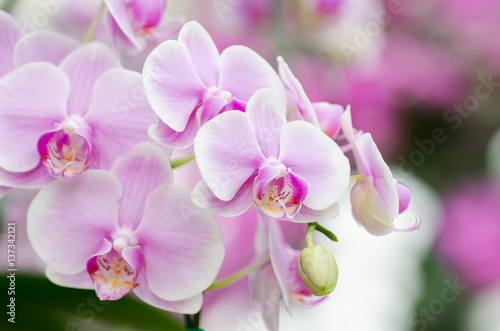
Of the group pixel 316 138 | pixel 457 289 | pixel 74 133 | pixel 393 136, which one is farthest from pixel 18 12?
pixel 457 289

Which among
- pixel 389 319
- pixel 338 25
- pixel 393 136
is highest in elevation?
pixel 338 25

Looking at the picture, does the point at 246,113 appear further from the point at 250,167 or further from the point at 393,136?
the point at 393,136

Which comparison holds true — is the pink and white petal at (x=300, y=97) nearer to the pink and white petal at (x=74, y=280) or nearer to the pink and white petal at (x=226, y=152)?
the pink and white petal at (x=226, y=152)

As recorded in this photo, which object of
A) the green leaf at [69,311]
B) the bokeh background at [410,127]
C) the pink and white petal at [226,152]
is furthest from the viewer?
the bokeh background at [410,127]

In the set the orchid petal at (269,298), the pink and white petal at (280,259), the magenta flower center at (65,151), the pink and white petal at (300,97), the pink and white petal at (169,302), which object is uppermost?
the pink and white petal at (300,97)

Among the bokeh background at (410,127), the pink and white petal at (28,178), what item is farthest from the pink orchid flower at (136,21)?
the bokeh background at (410,127)

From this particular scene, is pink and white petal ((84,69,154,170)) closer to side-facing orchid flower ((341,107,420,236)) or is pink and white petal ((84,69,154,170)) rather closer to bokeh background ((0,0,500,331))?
side-facing orchid flower ((341,107,420,236))

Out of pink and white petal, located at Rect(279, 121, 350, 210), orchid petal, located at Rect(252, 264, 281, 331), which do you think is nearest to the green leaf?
orchid petal, located at Rect(252, 264, 281, 331)
